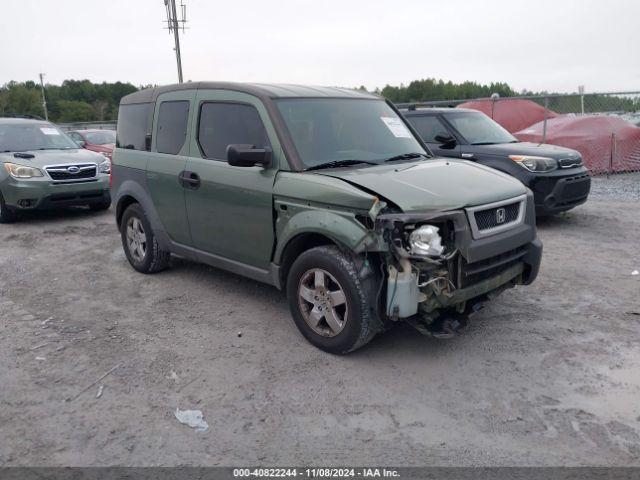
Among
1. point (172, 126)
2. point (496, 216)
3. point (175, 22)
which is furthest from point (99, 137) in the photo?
point (496, 216)

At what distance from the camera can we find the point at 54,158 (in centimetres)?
952

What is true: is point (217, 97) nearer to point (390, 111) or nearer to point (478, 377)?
point (390, 111)

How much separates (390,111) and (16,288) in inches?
171

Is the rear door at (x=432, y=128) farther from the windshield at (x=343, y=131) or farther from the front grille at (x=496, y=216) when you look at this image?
the front grille at (x=496, y=216)

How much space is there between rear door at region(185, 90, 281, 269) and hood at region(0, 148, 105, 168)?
524cm

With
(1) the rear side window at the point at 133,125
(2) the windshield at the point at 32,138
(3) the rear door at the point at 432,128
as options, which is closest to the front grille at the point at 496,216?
(1) the rear side window at the point at 133,125

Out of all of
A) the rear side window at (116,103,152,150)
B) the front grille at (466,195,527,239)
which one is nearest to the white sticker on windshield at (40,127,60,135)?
the rear side window at (116,103,152,150)

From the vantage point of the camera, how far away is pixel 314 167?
440 centimetres

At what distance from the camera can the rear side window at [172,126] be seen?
540 cm

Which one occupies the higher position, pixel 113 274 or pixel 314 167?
pixel 314 167

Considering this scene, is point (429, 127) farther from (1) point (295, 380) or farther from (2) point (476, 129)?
(1) point (295, 380)

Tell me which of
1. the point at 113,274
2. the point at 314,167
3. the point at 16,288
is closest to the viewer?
the point at 314,167

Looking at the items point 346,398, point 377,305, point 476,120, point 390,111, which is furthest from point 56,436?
point 476,120

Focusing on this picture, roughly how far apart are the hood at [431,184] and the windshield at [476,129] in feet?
13.9
